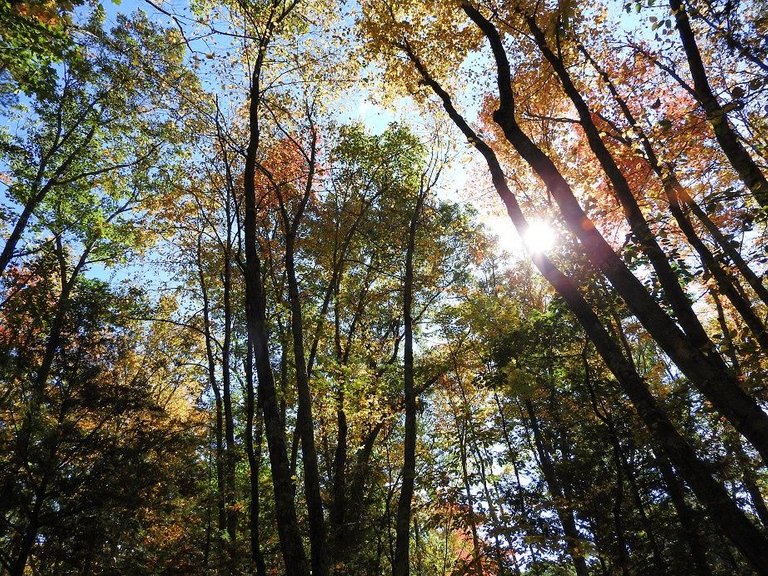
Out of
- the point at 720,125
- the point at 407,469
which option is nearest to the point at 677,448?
the point at 720,125

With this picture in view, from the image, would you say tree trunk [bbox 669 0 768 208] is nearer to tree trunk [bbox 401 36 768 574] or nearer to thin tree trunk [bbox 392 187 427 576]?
tree trunk [bbox 401 36 768 574]

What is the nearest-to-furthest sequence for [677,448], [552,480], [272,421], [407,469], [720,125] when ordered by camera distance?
[677,448] → [720,125] → [272,421] → [407,469] → [552,480]

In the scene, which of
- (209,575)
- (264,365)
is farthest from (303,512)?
(264,365)

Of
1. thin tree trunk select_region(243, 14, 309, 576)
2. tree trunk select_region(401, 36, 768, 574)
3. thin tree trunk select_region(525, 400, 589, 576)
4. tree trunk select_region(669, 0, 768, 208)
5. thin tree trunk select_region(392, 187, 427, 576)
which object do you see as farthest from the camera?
thin tree trunk select_region(525, 400, 589, 576)

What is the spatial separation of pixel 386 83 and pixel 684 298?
728 centimetres

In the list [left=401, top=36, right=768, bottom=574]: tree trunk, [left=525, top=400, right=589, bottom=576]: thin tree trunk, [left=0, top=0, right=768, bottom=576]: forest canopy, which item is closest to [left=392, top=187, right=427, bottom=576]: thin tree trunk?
[left=0, top=0, right=768, bottom=576]: forest canopy

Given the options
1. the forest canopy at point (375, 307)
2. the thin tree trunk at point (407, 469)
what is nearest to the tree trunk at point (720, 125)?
the forest canopy at point (375, 307)

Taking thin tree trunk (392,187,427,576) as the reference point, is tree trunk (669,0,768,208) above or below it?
above

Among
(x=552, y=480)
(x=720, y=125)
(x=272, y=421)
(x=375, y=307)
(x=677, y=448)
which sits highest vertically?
(x=375, y=307)

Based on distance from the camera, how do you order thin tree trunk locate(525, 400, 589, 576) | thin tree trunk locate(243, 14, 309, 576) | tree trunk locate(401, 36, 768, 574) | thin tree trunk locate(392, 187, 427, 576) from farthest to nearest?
thin tree trunk locate(525, 400, 589, 576) → thin tree trunk locate(392, 187, 427, 576) → thin tree trunk locate(243, 14, 309, 576) → tree trunk locate(401, 36, 768, 574)

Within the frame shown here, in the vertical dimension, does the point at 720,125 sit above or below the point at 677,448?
above

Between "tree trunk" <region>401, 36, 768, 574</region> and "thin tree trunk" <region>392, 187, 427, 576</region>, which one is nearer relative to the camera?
"tree trunk" <region>401, 36, 768, 574</region>

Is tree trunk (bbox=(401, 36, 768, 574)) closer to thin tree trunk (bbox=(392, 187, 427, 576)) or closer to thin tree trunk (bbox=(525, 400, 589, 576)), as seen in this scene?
thin tree trunk (bbox=(392, 187, 427, 576))

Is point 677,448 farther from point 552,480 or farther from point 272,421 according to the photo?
point 552,480
